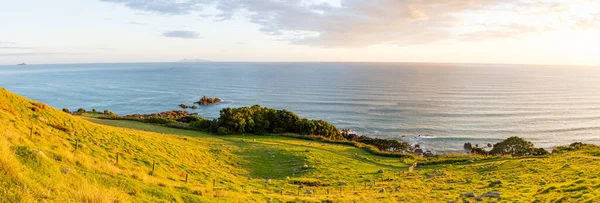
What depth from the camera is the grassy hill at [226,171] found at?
1334 centimetres

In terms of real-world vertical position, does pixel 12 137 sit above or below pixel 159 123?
above

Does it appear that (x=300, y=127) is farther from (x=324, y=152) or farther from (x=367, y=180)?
(x=367, y=180)

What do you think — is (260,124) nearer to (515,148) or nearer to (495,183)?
(495,183)

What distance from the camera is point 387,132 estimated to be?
85.2 metres

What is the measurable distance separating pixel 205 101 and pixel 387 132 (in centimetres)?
7441

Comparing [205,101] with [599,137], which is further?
[205,101]

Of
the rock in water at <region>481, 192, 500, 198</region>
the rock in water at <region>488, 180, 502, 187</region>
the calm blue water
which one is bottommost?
the rock in water at <region>488, 180, 502, 187</region>

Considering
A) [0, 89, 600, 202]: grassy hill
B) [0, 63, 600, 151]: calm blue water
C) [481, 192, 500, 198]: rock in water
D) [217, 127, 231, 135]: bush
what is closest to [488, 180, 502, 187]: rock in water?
[0, 89, 600, 202]: grassy hill

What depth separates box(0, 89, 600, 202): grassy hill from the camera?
13336 mm

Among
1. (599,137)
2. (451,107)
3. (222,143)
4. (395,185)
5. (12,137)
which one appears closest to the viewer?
(12,137)

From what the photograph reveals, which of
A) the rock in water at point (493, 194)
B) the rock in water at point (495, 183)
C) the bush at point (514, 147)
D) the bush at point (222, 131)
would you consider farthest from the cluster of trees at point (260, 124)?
the rock in water at point (493, 194)

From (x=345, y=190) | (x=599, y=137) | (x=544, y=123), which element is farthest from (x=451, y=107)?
(x=345, y=190)

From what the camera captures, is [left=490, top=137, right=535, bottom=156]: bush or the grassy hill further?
[left=490, top=137, right=535, bottom=156]: bush

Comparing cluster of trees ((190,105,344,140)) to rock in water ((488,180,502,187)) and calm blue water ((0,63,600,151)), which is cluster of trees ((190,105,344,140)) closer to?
calm blue water ((0,63,600,151))
